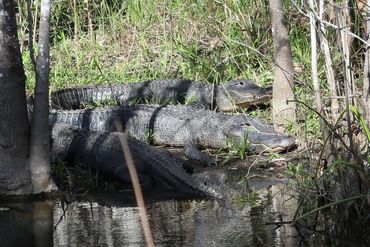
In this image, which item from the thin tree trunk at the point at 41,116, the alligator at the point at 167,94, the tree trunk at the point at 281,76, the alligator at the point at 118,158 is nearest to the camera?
the thin tree trunk at the point at 41,116

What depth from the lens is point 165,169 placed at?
22.9 feet

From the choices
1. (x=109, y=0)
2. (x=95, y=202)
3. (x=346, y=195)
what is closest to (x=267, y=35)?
(x=109, y=0)

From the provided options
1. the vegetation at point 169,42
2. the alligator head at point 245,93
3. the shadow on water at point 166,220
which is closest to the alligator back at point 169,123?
the alligator head at point 245,93

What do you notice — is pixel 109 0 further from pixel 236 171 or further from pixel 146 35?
pixel 236 171

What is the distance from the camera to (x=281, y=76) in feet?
26.2

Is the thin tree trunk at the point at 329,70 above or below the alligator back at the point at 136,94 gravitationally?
below

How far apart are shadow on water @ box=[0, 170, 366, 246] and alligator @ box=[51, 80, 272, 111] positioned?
2.57 metres

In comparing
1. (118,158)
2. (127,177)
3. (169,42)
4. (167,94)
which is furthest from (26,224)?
(169,42)

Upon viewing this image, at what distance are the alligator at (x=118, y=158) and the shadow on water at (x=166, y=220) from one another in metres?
0.15

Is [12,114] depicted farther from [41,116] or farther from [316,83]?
[316,83]

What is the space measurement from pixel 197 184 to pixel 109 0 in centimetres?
568

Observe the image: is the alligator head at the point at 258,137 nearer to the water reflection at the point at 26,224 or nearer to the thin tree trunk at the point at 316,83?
the thin tree trunk at the point at 316,83

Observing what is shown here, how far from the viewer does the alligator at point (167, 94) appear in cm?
930

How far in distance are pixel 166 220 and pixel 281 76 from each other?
2.70 meters
